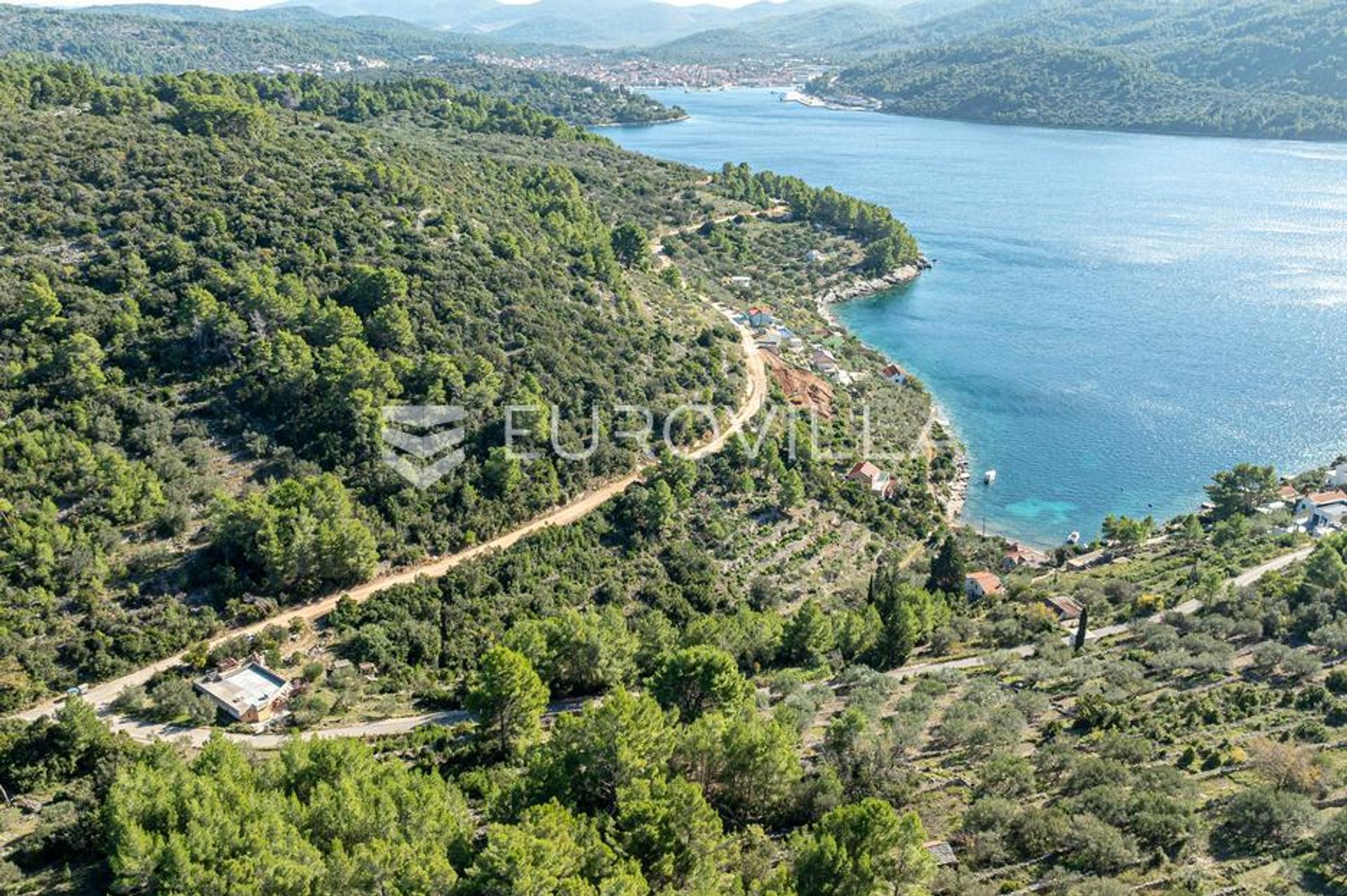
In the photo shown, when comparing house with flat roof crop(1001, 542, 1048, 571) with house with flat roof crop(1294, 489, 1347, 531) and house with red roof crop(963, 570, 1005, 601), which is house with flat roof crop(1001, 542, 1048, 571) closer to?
house with red roof crop(963, 570, 1005, 601)

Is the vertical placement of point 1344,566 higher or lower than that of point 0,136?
lower

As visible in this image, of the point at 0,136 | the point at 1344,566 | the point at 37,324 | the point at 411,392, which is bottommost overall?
the point at 1344,566

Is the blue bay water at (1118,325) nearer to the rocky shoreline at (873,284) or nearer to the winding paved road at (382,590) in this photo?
the rocky shoreline at (873,284)

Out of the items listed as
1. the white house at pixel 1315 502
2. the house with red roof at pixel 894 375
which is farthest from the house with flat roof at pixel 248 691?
the white house at pixel 1315 502

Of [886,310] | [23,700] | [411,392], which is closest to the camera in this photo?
[23,700]

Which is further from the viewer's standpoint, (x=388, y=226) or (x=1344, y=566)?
(x=388, y=226)

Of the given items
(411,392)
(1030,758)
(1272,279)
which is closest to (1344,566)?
(1030,758)

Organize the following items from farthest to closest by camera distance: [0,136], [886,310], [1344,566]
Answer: [886,310] < [0,136] < [1344,566]

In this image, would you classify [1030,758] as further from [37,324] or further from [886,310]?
[886,310]
